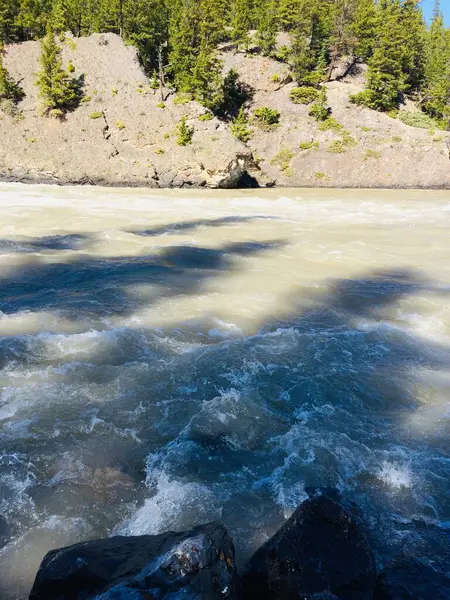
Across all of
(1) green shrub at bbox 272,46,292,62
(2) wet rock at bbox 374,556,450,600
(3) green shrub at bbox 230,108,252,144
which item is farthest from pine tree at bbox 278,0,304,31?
(2) wet rock at bbox 374,556,450,600

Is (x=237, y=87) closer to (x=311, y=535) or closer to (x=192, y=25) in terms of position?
(x=192, y=25)

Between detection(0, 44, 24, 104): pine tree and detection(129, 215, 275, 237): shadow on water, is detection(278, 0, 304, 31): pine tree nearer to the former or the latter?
detection(0, 44, 24, 104): pine tree

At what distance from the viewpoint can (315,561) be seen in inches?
122

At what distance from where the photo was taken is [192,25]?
4159 cm

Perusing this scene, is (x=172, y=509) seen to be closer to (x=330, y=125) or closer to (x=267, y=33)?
(x=330, y=125)

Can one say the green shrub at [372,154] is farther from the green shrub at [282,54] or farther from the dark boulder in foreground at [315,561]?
the dark boulder in foreground at [315,561]

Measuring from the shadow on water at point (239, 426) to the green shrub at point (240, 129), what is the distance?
32.2 meters

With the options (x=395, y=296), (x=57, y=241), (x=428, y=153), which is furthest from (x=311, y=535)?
(x=428, y=153)

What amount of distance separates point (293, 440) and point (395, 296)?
608 cm

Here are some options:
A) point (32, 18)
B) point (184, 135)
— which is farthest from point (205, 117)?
point (32, 18)

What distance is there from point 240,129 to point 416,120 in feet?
56.5

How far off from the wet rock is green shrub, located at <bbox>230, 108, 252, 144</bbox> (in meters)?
37.0

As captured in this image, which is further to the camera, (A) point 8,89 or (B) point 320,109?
(B) point 320,109

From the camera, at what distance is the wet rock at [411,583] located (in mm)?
3137
